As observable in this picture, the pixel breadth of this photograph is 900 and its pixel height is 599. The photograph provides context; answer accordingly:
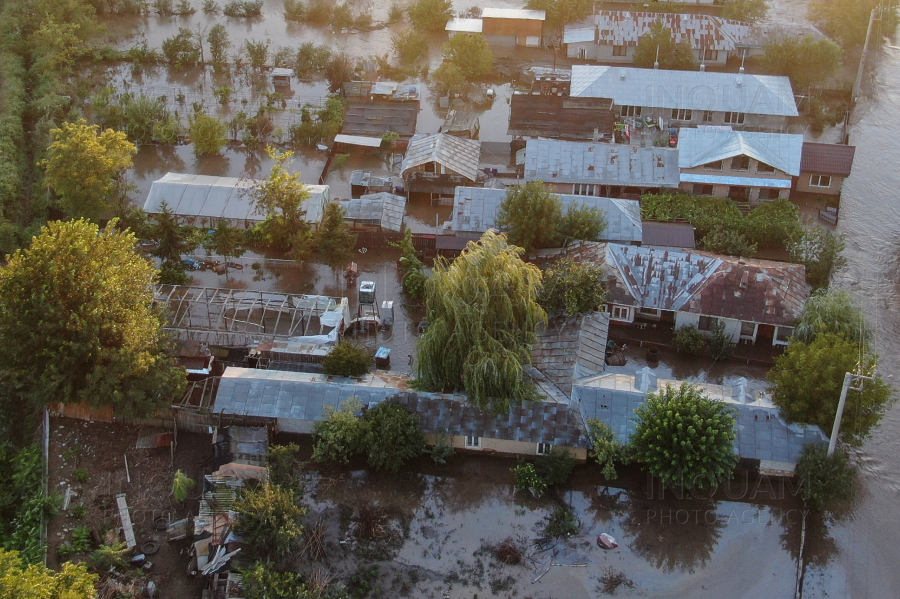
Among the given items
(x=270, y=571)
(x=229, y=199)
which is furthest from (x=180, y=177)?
(x=270, y=571)

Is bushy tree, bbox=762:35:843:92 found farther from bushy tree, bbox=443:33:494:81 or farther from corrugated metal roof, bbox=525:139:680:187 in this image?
bushy tree, bbox=443:33:494:81

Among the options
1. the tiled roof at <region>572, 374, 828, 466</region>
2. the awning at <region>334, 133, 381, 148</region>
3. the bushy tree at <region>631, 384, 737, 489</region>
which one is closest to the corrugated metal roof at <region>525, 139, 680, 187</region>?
the awning at <region>334, 133, 381, 148</region>

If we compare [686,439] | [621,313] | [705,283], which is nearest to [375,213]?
[621,313]

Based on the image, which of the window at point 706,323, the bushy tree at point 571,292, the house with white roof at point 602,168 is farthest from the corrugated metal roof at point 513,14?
the window at point 706,323

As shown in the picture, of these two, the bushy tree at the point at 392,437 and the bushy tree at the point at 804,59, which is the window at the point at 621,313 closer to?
the bushy tree at the point at 392,437

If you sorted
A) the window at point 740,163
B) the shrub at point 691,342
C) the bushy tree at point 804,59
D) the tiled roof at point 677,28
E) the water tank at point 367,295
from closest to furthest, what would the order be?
the shrub at point 691,342 → the water tank at point 367,295 → the window at point 740,163 → the bushy tree at point 804,59 → the tiled roof at point 677,28

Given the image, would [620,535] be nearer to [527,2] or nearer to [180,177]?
[180,177]

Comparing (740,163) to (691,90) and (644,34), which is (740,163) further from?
(644,34)
